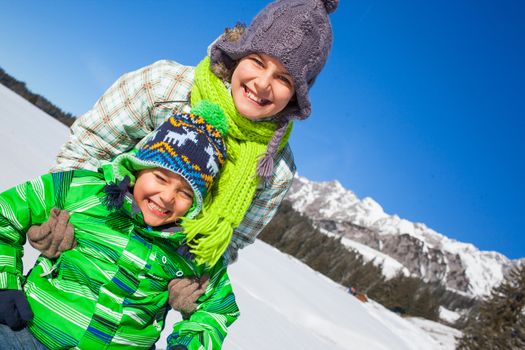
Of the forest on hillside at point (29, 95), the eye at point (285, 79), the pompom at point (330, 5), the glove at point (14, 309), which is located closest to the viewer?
the glove at point (14, 309)

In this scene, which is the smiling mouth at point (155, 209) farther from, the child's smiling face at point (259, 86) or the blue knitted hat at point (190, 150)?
the child's smiling face at point (259, 86)

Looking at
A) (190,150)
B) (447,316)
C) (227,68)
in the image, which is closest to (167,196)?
(190,150)

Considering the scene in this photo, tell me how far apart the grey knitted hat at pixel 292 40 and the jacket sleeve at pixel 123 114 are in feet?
0.89

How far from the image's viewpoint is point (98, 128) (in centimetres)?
178

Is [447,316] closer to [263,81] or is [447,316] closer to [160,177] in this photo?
[263,81]

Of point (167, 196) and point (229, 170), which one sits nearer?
point (167, 196)

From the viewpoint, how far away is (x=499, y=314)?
16.0m

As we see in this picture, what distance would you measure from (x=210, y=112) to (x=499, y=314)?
18.8 meters

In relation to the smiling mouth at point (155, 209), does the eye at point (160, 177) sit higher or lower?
higher

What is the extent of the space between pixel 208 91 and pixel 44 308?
110cm

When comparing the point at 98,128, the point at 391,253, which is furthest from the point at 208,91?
the point at 391,253

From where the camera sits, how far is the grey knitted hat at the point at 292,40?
5.50 feet

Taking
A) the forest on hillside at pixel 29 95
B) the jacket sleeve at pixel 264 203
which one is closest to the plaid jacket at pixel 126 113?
the jacket sleeve at pixel 264 203

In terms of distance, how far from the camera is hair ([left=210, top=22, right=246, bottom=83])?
5.96 feet
